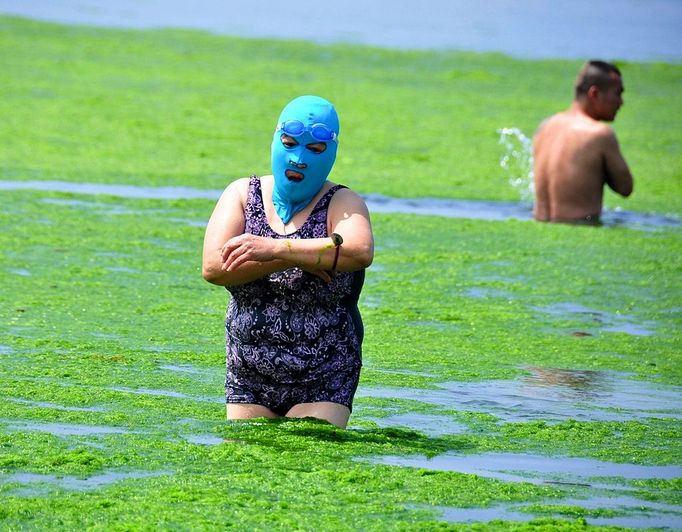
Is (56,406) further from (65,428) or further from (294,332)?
(294,332)

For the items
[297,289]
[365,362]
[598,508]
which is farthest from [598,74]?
[598,508]

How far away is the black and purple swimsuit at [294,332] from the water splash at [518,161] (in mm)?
7986

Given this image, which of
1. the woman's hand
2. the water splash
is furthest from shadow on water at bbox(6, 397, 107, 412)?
the water splash

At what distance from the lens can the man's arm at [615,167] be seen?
1155 centimetres

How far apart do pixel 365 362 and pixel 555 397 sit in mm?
963

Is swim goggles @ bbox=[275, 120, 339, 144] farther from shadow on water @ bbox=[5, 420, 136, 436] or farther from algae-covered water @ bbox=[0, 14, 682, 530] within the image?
shadow on water @ bbox=[5, 420, 136, 436]

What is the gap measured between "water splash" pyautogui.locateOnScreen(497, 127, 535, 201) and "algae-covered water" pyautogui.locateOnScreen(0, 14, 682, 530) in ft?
0.62

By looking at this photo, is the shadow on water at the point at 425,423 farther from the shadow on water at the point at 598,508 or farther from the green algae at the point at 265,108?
the green algae at the point at 265,108

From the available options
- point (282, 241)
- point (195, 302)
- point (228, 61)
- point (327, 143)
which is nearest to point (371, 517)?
point (282, 241)

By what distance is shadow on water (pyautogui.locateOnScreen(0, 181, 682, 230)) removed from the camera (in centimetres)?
1158

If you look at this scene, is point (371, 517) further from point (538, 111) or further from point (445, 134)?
point (538, 111)

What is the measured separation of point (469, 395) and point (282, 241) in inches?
69.0

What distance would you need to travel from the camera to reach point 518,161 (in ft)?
49.8

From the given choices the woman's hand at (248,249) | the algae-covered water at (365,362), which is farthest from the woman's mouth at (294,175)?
the algae-covered water at (365,362)
